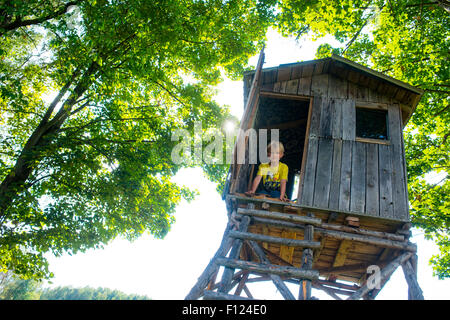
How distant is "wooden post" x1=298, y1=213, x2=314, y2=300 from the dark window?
118 inches

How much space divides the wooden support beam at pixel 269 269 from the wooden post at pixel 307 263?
4.4 inches

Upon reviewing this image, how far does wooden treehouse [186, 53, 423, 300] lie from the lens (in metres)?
4.93

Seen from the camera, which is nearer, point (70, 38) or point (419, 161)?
point (70, 38)

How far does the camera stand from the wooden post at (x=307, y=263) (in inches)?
164

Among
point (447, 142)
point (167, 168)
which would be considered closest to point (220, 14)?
point (167, 168)

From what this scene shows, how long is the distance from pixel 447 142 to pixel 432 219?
11.7 feet

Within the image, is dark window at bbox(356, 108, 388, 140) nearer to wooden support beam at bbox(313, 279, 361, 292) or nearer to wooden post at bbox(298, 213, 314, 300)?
wooden post at bbox(298, 213, 314, 300)

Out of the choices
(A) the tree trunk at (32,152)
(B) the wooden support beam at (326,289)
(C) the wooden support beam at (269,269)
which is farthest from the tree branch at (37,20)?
(B) the wooden support beam at (326,289)

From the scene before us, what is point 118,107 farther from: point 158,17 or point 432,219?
point 432,219

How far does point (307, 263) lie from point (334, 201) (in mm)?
1685

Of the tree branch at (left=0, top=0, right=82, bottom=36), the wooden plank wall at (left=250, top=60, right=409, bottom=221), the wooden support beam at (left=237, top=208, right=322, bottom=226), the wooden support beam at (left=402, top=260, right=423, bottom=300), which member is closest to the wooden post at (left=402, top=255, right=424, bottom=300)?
the wooden support beam at (left=402, top=260, right=423, bottom=300)
